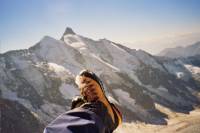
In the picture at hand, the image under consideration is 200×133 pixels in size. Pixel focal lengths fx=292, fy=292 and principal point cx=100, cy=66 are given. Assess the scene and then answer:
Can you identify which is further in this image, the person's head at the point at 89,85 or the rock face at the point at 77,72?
the rock face at the point at 77,72

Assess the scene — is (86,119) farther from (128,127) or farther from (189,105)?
(189,105)

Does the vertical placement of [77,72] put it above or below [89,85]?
below

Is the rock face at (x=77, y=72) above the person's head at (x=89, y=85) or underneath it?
underneath

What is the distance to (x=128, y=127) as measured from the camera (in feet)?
220

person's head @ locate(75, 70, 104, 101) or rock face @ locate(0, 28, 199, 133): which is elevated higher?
person's head @ locate(75, 70, 104, 101)

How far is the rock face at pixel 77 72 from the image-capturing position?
69.9 meters

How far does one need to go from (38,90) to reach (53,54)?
70.0 ft

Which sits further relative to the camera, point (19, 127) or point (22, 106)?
point (22, 106)

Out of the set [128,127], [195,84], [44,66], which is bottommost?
[195,84]

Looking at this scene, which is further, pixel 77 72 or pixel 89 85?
pixel 77 72

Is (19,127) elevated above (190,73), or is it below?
above

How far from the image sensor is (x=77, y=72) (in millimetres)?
86250

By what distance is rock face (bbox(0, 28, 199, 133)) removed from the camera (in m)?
69.9

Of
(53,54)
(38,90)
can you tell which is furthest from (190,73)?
(38,90)
